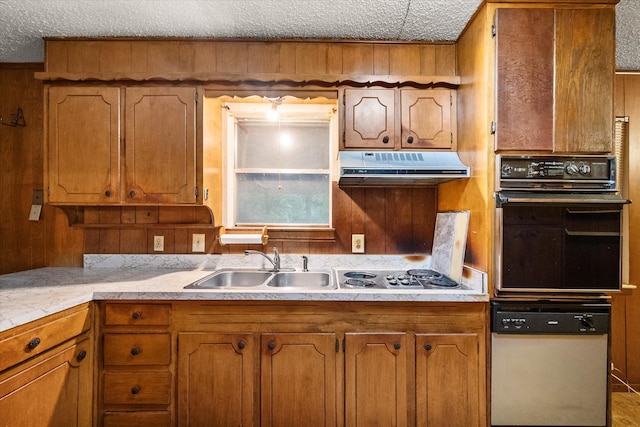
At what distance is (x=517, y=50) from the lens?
1.52m

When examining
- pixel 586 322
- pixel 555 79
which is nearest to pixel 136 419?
pixel 586 322

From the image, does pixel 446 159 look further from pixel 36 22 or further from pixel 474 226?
pixel 36 22

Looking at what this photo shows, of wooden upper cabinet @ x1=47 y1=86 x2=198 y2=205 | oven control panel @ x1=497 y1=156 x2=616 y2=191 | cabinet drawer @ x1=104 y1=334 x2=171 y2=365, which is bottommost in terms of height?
cabinet drawer @ x1=104 y1=334 x2=171 y2=365

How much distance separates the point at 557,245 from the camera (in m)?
1.51

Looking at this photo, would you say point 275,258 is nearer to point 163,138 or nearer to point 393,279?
point 393,279

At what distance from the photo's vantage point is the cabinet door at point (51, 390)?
3.91 feet

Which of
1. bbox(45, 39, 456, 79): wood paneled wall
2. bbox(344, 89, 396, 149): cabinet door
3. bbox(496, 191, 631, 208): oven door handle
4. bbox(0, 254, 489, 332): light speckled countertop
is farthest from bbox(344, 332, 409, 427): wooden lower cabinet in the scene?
bbox(45, 39, 456, 79): wood paneled wall

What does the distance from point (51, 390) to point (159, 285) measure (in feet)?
1.89

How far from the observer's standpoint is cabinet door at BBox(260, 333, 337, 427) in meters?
1.55

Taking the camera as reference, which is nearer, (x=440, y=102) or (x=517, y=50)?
(x=517, y=50)

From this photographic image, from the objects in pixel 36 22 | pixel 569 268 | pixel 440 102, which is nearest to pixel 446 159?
pixel 440 102

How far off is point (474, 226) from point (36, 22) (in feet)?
8.92

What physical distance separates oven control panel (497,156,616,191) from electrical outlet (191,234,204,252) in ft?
6.02

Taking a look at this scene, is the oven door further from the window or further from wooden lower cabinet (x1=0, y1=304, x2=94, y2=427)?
wooden lower cabinet (x1=0, y1=304, x2=94, y2=427)
